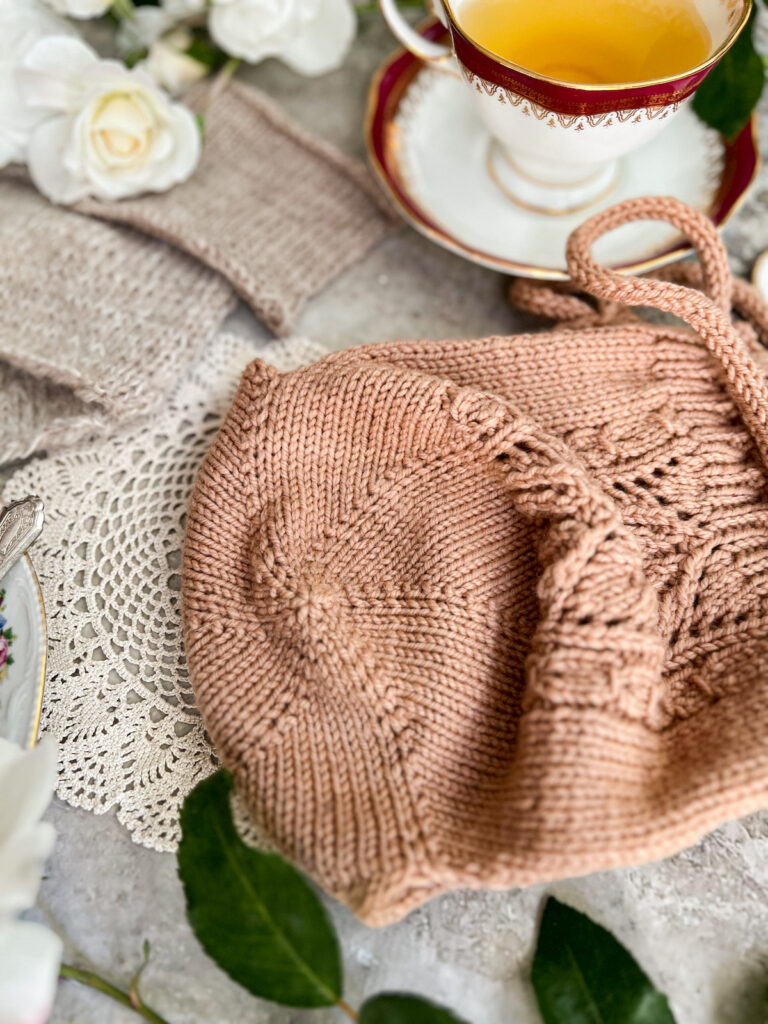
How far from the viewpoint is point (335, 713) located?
0.50m

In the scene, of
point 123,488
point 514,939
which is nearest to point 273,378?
point 123,488

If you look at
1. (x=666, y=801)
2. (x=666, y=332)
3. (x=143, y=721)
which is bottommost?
(x=143, y=721)

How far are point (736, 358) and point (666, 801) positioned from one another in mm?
302

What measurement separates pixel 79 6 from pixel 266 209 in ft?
0.81

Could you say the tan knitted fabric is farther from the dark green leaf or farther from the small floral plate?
the dark green leaf

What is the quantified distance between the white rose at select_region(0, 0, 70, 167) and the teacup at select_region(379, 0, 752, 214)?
323 millimetres

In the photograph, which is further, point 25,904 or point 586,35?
point 586,35

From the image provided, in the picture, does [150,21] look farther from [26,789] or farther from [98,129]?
[26,789]

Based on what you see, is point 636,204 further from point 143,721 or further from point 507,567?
point 143,721

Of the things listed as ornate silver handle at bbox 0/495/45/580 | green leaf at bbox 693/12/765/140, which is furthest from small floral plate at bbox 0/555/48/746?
green leaf at bbox 693/12/765/140

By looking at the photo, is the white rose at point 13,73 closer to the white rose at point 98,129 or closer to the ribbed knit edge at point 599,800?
the white rose at point 98,129

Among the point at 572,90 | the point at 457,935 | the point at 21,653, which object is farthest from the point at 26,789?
the point at 572,90

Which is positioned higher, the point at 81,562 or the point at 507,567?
the point at 507,567

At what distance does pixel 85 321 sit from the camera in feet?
2.31
